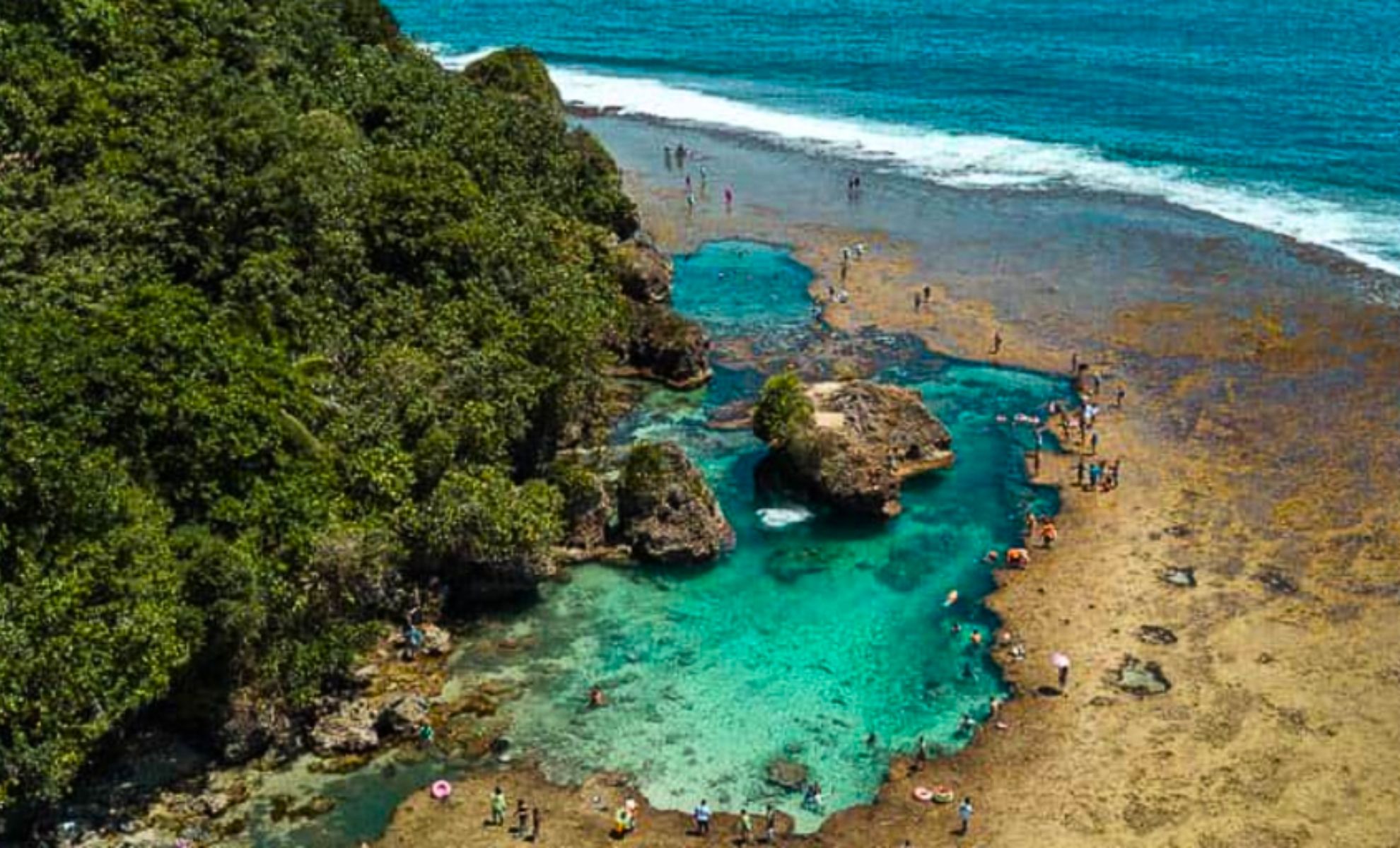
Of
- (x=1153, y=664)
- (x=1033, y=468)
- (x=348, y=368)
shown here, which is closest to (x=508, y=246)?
(x=348, y=368)

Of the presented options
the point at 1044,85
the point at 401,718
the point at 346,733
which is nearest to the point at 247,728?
the point at 346,733

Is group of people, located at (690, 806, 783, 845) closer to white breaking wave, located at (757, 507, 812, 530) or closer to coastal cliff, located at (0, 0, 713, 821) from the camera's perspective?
coastal cliff, located at (0, 0, 713, 821)

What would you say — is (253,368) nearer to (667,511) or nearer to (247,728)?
(247,728)

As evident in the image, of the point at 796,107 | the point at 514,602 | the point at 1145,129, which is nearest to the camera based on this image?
the point at 514,602

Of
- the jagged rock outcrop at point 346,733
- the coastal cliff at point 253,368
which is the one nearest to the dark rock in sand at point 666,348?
the coastal cliff at point 253,368

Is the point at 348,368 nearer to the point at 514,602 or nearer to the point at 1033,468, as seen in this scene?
the point at 514,602

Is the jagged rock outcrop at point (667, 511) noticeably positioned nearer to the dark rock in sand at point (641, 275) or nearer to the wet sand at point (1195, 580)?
the wet sand at point (1195, 580)
